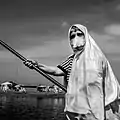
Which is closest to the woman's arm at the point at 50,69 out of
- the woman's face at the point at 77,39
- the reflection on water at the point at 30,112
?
the woman's face at the point at 77,39

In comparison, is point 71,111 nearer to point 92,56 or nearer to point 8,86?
point 92,56

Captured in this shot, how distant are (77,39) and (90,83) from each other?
0.76 metres

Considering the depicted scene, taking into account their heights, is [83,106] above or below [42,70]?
Answer: below

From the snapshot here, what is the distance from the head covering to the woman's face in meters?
0.06

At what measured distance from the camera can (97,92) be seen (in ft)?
13.8

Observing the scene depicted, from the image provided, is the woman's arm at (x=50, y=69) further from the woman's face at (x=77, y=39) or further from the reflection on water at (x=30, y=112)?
the reflection on water at (x=30, y=112)

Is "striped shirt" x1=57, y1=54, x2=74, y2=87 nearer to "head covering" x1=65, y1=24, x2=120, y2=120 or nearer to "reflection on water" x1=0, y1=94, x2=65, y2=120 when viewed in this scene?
"head covering" x1=65, y1=24, x2=120, y2=120

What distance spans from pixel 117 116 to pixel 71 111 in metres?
0.71

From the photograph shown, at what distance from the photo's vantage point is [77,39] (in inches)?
179

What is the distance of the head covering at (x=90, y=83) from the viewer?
13.7 feet

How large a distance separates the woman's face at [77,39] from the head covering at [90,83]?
0.20ft

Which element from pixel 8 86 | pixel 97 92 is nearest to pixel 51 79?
pixel 97 92

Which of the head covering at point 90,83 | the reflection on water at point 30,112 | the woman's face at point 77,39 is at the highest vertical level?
the woman's face at point 77,39

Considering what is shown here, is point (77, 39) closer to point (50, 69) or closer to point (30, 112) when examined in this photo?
point (50, 69)
